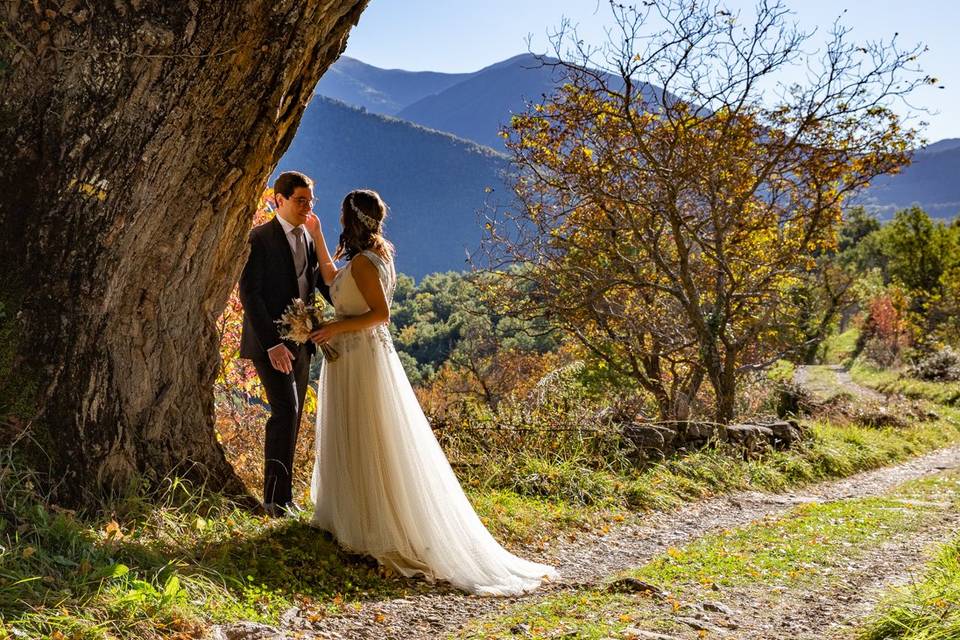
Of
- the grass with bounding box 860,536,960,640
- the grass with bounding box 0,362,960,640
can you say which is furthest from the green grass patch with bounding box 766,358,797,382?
the grass with bounding box 860,536,960,640

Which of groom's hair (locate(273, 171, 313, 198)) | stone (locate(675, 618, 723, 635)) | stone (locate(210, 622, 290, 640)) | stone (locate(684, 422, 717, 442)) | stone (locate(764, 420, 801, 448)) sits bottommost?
stone (locate(675, 618, 723, 635))

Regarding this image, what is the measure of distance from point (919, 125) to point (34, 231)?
31.0 ft

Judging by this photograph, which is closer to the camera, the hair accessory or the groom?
the hair accessory

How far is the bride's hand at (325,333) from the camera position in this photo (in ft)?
15.9

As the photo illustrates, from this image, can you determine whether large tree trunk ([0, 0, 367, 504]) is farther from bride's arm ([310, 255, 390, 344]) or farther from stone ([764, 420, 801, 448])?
stone ([764, 420, 801, 448])

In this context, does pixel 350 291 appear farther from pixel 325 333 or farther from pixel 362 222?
pixel 362 222

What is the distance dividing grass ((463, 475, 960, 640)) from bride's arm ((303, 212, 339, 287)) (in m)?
2.41

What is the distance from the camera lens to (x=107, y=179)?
4168mm

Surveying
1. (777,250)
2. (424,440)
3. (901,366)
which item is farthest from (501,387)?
(901,366)

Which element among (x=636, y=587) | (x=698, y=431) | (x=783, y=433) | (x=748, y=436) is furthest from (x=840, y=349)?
(x=636, y=587)

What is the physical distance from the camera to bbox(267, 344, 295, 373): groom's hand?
495cm

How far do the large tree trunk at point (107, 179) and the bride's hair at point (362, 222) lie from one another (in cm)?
69

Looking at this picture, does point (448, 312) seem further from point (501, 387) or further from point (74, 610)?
point (74, 610)

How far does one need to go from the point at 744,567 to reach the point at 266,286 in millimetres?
3438
